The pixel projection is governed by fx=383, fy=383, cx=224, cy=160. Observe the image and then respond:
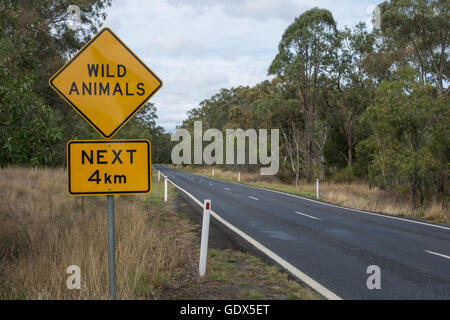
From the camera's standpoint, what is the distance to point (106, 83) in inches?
166

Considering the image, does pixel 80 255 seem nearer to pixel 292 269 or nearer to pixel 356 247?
pixel 292 269

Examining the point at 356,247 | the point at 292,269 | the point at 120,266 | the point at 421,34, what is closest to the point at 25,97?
the point at 120,266

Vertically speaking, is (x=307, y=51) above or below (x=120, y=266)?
above

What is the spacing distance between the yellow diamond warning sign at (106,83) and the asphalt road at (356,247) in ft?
11.7

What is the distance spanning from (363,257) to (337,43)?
28702mm

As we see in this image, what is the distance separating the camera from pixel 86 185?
3986mm

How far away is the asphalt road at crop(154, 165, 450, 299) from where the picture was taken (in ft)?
18.1

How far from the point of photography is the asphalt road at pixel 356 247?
18.1 feet

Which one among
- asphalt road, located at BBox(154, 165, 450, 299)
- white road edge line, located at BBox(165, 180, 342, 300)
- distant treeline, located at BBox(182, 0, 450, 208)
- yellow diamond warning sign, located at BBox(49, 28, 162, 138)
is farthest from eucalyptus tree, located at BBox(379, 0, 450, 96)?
yellow diamond warning sign, located at BBox(49, 28, 162, 138)

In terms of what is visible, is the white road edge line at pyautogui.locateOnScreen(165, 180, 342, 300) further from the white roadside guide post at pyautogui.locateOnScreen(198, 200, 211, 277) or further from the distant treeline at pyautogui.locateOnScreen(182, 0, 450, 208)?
the distant treeline at pyautogui.locateOnScreen(182, 0, 450, 208)

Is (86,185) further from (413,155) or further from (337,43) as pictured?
(337,43)

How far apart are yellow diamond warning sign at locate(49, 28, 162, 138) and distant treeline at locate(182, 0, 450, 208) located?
1550cm

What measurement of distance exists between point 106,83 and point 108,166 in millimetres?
941
